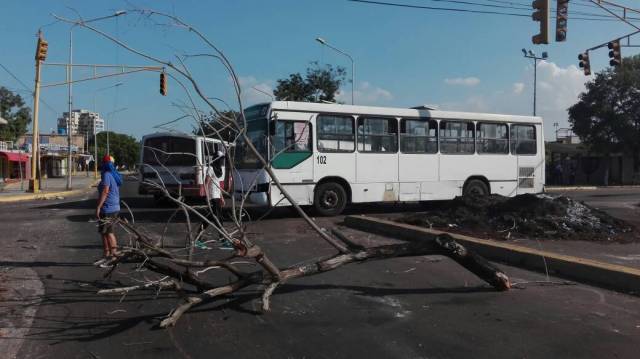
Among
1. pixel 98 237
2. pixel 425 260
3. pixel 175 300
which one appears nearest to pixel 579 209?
pixel 425 260

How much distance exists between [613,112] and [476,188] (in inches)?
1044

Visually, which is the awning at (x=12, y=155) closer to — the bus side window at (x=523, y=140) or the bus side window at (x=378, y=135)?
the bus side window at (x=378, y=135)

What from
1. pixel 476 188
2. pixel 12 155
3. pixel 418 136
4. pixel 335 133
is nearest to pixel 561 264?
pixel 335 133

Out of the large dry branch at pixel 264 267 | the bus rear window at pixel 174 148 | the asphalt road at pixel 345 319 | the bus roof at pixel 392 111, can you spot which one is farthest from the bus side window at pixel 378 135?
the large dry branch at pixel 264 267

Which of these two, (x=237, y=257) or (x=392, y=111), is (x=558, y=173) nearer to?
(x=392, y=111)

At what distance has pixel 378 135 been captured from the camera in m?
15.7

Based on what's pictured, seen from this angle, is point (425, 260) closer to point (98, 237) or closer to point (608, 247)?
point (608, 247)

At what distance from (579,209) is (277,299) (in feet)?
25.5

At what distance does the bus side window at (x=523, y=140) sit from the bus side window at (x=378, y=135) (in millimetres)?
4499

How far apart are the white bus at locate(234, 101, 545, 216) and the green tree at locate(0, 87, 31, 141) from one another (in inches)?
2260

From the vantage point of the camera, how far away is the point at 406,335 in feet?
16.6

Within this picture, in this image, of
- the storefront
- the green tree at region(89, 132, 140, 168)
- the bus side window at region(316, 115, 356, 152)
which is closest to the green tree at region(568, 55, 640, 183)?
the bus side window at region(316, 115, 356, 152)

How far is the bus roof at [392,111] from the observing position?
1435 centimetres

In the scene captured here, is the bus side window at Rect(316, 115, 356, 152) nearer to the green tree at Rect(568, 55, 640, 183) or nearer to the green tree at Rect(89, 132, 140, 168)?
the green tree at Rect(568, 55, 640, 183)
